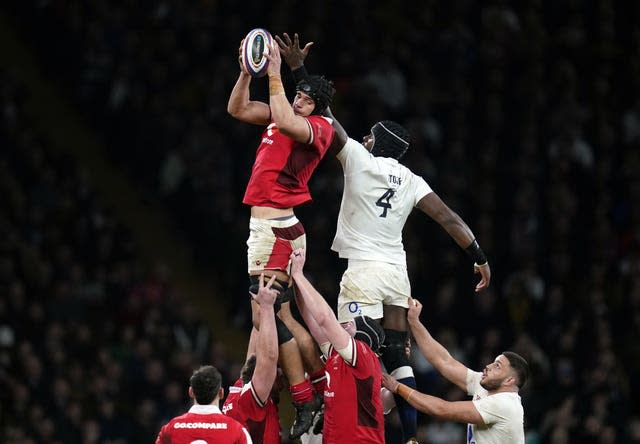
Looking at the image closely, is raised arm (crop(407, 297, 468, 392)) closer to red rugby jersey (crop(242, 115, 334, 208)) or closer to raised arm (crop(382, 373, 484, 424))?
raised arm (crop(382, 373, 484, 424))

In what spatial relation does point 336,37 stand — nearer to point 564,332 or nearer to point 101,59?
point 101,59

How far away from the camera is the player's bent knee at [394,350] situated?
10.0m

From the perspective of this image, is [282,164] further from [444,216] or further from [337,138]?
[444,216]

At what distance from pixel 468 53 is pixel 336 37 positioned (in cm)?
183

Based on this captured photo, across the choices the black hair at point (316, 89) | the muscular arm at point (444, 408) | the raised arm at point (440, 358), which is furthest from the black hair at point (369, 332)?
the black hair at point (316, 89)

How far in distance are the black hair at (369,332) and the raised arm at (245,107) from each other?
157 cm

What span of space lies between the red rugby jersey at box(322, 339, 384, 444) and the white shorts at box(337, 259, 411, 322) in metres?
0.42

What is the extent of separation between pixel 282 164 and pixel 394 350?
1680mm

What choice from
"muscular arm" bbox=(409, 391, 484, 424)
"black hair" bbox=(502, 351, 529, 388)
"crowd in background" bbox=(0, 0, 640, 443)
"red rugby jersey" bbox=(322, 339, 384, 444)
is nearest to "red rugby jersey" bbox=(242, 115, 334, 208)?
"red rugby jersey" bbox=(322, 339, 384, 444)

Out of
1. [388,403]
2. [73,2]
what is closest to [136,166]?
[73,2]

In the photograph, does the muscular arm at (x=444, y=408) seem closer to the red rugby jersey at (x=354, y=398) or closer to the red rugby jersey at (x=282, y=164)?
the red rugby jersey at (x=354, y=398)

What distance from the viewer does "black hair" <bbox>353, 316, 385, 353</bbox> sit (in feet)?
31.8

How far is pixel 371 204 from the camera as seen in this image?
994 centimetres

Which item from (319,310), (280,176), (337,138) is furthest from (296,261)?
(337,138)
